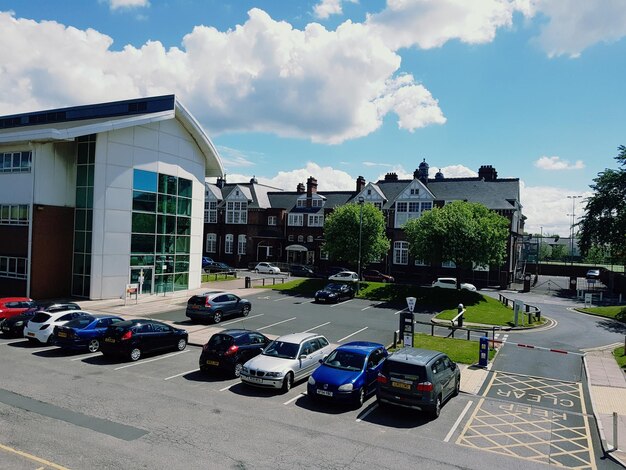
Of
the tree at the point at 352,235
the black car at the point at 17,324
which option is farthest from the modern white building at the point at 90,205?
the tree at the point at 352,235

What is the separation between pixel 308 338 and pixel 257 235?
50773 mm

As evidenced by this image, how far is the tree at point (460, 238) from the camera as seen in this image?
37.5 meters

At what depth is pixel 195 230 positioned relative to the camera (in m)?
39.8

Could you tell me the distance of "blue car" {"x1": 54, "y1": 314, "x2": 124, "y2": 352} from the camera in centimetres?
1798

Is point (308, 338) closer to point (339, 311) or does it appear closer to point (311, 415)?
point (311, 415)

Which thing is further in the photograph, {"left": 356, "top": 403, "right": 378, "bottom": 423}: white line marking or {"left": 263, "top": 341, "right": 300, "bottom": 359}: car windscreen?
{"left": 263, "top": 341, "right": 300, "bottom": 359}: car windscreen

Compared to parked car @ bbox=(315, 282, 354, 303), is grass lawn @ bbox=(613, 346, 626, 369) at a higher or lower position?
lower

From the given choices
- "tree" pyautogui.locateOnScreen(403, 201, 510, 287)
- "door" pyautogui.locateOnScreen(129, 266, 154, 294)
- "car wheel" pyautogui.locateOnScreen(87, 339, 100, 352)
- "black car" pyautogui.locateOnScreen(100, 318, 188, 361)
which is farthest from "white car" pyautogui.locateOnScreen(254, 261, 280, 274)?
"car wheel" pyautogui.locateOnScreen(87, 339, 100, 352)

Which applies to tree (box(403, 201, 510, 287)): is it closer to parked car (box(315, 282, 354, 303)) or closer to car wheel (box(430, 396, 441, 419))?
parked car (box(315, 282, 354, 303))

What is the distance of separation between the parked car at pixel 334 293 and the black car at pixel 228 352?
747 inches

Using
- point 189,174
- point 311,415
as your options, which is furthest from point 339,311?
point 311,415

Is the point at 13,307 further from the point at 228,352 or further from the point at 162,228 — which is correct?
the point at 228,352

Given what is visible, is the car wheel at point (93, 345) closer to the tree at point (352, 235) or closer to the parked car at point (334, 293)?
the parked car at point (334, 293)

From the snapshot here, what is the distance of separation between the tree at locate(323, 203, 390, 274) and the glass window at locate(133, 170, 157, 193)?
720 inches
